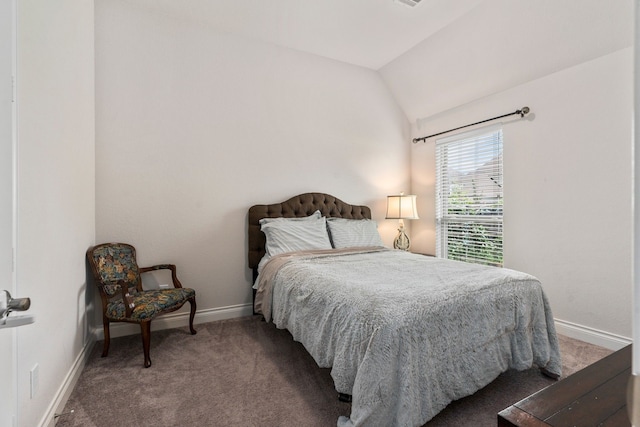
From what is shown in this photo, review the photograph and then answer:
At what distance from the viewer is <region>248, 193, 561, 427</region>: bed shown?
136 cm

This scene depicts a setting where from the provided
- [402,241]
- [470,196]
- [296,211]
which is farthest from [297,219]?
[470,196]

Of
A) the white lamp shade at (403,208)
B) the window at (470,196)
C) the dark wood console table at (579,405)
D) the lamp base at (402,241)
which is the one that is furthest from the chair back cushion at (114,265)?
the window at (470,196)

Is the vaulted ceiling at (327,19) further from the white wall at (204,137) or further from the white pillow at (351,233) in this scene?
the white pillow at (351,233)

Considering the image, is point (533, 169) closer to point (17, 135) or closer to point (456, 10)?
point (456, 10)

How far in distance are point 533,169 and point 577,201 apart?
1.61 ft

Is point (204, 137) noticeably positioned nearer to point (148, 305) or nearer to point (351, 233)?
point (148, 305)

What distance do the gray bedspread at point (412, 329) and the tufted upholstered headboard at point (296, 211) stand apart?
3.02 ft

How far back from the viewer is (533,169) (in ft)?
9.78

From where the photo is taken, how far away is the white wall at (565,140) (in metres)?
2.42

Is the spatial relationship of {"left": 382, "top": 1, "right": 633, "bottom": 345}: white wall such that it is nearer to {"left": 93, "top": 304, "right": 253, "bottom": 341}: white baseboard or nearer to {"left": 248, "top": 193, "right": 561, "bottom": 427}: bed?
{"left": 248, "top": 193, "right": 561, "bottom": 427}: bed

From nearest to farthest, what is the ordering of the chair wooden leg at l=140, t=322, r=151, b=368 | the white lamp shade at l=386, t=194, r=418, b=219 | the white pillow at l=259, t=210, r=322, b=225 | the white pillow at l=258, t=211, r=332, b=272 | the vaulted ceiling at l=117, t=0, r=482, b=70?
the chair wooden leg at l=140, t=322, r=151, b=368
the vaulted ceiling at l=117, t=0, r=482, b=70
the white pillow at l=258, t=211, r=332, b=272
the white pillow at l=259, t=210, r=322, b=225
the white lamp shade at l=386, t=194, r=418, b=219

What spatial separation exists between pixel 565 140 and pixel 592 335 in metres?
1.73

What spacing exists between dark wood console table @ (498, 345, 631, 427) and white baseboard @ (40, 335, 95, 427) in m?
2.07

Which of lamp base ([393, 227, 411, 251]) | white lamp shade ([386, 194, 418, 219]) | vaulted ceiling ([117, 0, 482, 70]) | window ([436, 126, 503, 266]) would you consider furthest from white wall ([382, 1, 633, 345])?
lamp base ([393, 227, 411, 251])
